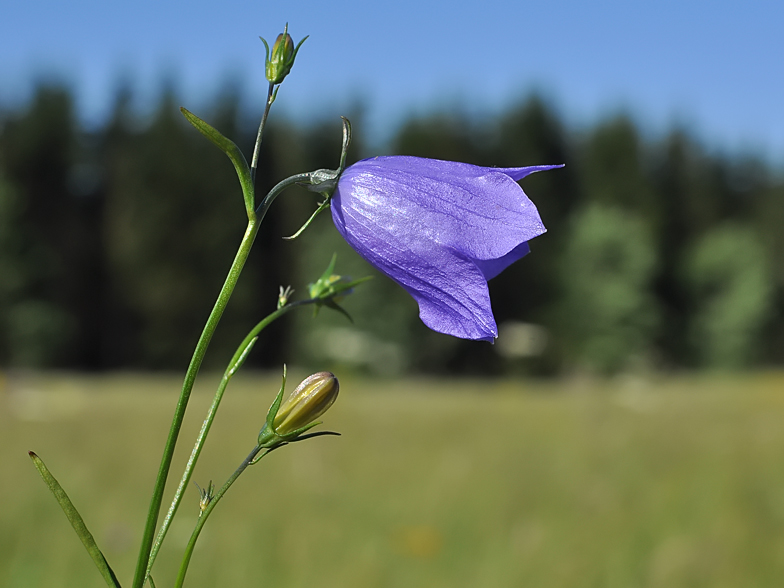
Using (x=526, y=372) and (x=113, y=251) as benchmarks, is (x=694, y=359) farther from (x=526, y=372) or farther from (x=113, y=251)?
(x=113, y=251)

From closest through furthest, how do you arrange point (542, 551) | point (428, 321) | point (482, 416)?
point (428, 321) → point (542, 551) → point (482, 416)

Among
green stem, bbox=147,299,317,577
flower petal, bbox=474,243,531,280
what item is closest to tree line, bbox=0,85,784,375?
flower petal, bbox=474,243,531,280

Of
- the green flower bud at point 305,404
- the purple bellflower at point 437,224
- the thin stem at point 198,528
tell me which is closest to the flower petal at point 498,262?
the purple bellflower at point 437,224

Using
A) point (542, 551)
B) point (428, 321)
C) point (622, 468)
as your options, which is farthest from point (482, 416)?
point (428, 321)

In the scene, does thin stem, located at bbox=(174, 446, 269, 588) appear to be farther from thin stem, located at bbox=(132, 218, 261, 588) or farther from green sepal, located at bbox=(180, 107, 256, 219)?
green sepal, located at bbox=(180, 107, 256, 219)

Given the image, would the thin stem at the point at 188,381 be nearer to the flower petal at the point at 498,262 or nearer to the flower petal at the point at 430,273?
the flower petal at the point at 430,273
